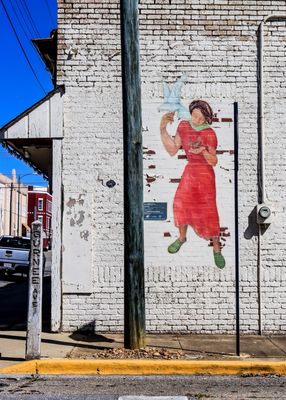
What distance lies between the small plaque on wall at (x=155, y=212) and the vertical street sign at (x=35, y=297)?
2561mm

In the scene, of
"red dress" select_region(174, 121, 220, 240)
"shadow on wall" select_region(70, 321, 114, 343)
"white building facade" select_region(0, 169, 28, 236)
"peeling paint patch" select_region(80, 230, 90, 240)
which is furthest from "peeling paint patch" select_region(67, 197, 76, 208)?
"white building facade" select_region(0, 169, 28, 236)

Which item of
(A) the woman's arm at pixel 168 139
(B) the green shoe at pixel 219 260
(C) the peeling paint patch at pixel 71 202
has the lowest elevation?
(B) the green shoe at pixel 219 260

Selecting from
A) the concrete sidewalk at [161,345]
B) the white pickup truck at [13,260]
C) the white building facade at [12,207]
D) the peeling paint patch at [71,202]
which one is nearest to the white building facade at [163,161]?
the peeling paint patch at [71,202]

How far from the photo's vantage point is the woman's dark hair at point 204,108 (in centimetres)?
973

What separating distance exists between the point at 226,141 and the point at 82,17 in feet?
11.0

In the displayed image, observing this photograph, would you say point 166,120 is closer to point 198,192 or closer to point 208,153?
point 208,153

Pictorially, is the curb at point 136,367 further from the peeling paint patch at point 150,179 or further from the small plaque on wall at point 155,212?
the peeling paint patch at point 150,179

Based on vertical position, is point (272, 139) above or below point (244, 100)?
below

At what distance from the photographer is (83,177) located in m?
9.62

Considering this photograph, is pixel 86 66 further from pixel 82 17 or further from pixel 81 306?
pixel 81 306

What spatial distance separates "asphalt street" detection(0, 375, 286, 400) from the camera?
236 inches

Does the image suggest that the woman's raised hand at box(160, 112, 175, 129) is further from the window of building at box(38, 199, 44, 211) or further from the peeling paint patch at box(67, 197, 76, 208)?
the window of building at box(38, 199, 44, 211)

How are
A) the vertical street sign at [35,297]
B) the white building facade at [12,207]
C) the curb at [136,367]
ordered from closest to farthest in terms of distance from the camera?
1. the curb at [136,367]
2. the vertical street sign at [35,297]
3. the white building facade at [12,207]

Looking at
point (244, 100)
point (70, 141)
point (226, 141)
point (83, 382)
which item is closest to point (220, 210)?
point (226, 141)
